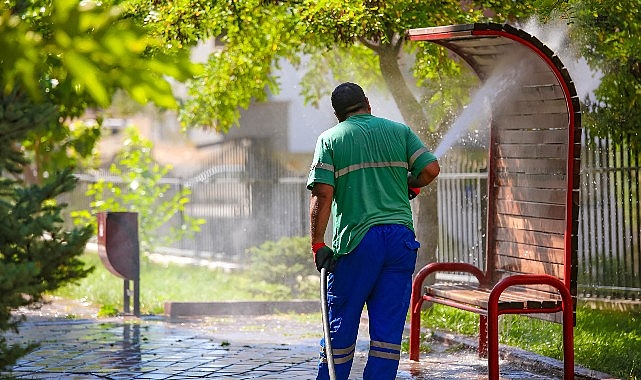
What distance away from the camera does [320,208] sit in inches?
271

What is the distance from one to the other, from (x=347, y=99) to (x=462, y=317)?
5385 mm

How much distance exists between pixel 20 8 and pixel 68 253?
1326mm

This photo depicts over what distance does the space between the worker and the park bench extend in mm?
1163

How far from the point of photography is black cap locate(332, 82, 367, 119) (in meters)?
7.05

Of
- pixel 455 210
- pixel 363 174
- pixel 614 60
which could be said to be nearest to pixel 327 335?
pixel 363 174

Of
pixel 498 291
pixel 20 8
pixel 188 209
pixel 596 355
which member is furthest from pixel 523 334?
pixel 188 209

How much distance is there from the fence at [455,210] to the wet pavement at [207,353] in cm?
270

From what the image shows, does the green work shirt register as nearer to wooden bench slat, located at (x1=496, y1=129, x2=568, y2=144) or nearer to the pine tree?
the pine tree

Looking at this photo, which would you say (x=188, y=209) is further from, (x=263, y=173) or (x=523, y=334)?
(x=523, y=334)

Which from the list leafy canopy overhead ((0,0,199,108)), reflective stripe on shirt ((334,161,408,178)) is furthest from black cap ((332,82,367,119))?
leafy canopy overhead ((0,0,199,108))

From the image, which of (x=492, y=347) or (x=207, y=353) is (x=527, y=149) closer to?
(x=492, y=347)

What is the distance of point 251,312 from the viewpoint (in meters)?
13.6

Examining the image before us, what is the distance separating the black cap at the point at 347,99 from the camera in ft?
23.1

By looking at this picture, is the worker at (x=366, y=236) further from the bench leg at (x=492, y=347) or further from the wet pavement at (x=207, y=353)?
the wet pavement at (x=207, y=353)
